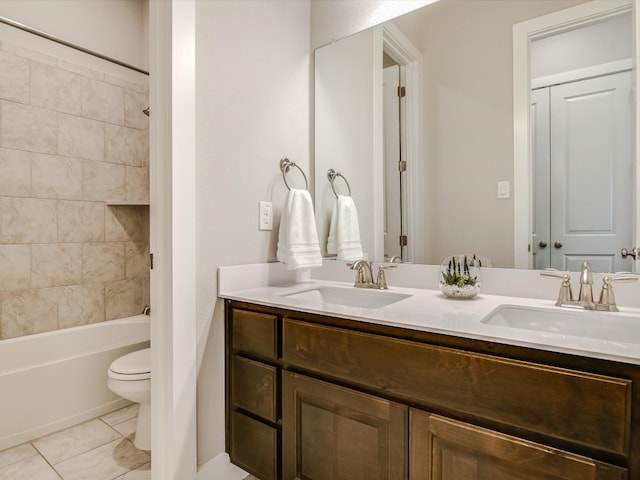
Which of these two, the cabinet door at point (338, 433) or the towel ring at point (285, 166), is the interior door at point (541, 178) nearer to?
the cabinet door at point (338, 433)

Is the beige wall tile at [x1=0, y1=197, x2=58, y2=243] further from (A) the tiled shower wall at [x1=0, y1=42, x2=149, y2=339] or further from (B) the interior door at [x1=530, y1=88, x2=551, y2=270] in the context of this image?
(B) the interior door at [x1=530, y1=88, x2=551, y2=270]

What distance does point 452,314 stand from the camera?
100cm

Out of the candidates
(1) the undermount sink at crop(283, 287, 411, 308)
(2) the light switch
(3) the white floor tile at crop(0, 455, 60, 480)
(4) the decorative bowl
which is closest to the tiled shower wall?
(3) the white floor tile at crop(0, 455, 60, 480)

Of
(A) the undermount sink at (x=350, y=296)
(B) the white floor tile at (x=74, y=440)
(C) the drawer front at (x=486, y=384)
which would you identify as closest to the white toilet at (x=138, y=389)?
(B) the white floor tile at (x=74, y=440)

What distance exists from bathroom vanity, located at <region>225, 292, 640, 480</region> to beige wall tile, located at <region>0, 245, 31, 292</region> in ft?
4.61

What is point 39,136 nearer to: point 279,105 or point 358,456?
point 279,105

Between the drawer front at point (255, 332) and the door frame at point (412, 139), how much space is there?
68 cm

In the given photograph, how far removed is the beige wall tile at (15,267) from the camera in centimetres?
191

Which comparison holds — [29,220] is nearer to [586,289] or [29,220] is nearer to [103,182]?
[103,182]

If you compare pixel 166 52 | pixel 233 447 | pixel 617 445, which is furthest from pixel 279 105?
pixel 617 445

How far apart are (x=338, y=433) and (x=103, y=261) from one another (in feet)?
6.48

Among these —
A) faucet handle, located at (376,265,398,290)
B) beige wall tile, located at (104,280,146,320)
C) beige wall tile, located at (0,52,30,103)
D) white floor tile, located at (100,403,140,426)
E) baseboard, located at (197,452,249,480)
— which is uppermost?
beige wall tile, located at (0,52,30,103)

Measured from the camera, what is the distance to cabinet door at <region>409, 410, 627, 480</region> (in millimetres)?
705

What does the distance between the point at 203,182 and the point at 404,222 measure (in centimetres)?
85
